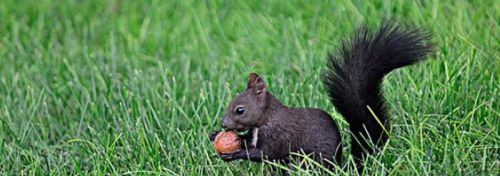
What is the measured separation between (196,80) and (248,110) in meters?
1.61

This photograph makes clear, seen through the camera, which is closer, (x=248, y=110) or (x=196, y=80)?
(x=248, y=110)

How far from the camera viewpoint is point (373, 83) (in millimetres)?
4547

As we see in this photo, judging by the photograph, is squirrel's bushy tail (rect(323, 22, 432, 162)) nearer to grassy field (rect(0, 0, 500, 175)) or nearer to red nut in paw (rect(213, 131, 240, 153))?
grassy field (rect(0, 0, 500, 175))

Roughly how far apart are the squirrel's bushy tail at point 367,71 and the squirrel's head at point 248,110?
286 millimetres

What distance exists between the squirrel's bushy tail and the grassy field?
116 mm

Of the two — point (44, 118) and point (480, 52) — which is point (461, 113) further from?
point (44, 118)

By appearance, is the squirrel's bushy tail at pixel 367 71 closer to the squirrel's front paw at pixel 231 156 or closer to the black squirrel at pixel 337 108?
the black squirrel at pixel 337 108

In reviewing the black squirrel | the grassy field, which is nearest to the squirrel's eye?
the black squirrel

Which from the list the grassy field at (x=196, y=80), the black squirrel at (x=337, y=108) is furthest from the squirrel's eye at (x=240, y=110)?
the grassy field at (x=196, y=80)

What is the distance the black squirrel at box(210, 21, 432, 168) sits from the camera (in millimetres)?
4469

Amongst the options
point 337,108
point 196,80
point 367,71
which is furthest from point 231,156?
point 196,80

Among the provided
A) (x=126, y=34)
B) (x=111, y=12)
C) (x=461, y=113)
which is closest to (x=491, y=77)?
(x=461, y=113)

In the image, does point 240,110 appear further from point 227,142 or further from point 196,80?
point 196,80

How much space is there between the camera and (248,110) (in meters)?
4.46
